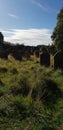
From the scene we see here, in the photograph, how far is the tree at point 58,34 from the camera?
32659mm

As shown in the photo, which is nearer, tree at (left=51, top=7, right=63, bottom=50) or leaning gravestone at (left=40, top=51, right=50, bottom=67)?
leaning gravestone at (left=40, top=51, right=50, bottom=67)

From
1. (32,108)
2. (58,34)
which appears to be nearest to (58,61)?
(32,108)

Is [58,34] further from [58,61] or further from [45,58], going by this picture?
[58,61]

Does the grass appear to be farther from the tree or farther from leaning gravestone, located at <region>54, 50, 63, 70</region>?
the tree

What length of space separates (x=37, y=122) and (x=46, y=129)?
0.37 m

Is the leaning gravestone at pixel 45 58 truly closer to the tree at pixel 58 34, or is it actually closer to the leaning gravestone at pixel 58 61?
the leaning gravestone at pixel 58 61

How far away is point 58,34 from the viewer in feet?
111

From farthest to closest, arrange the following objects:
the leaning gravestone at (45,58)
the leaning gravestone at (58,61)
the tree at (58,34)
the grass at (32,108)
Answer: the tree at (58,34) < the leaning gravestone at (45,58) < the leaning gravestone at (58,61) < the grass at (32,108)

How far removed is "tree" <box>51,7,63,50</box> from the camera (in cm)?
3266

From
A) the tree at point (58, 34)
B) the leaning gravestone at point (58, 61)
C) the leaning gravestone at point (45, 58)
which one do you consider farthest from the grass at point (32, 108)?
the tree at point (58, 34)

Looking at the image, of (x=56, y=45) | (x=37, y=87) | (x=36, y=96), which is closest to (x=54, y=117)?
(x=36, y=96)

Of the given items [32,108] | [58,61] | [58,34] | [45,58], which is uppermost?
[58,34]

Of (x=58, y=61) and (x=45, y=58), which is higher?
(x=45, y=58)

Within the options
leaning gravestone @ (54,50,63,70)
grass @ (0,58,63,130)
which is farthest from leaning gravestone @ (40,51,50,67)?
grass @ (0,58,63,130)
